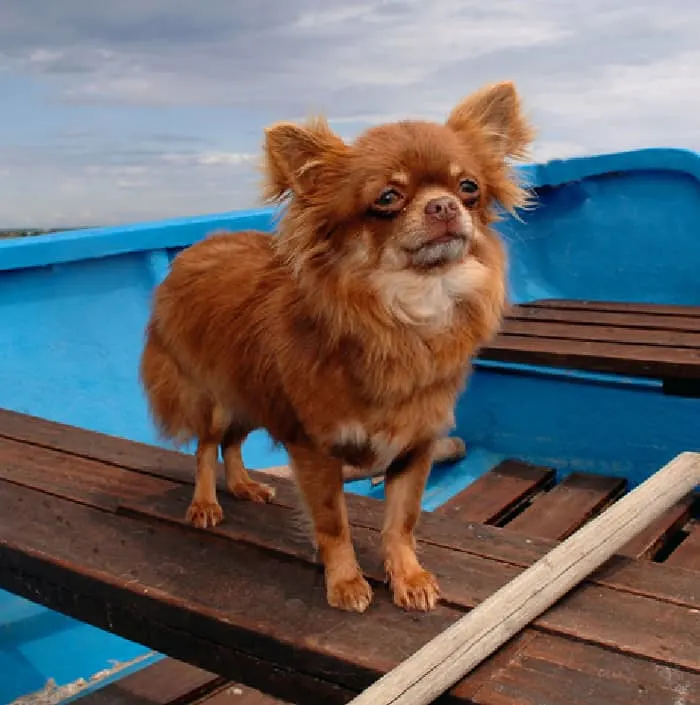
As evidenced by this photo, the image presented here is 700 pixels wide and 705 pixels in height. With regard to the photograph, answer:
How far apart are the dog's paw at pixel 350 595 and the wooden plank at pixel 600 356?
2050 millimetres

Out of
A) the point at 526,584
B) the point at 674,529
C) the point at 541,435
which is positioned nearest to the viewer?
the point at 526,584

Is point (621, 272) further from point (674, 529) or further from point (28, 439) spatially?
point (28, 439)

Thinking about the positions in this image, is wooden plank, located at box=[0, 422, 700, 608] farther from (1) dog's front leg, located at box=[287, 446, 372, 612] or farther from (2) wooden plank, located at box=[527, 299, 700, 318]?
(2) wooden plank, located at box=[527, 299, 700, 318]

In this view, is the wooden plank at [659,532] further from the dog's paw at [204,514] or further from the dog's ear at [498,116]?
the dog's ear at [498,116]

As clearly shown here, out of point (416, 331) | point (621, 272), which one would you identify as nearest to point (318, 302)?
point (416, 331)

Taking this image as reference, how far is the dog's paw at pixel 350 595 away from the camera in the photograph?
1.86m

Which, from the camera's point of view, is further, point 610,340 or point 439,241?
point 610,340

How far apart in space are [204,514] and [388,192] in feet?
3.47

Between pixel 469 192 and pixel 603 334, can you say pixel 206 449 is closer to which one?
pixel 469 192

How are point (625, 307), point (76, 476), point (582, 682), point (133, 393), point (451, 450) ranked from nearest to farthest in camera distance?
point (582, 682)
point (76, 476)
point (133, 393)
point (451, 450)
point (625, 307)

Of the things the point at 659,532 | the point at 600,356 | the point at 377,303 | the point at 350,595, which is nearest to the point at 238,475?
the point at 350,595

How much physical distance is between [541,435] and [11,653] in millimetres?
2507

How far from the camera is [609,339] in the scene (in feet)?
12.9

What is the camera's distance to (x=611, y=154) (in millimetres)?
5152
